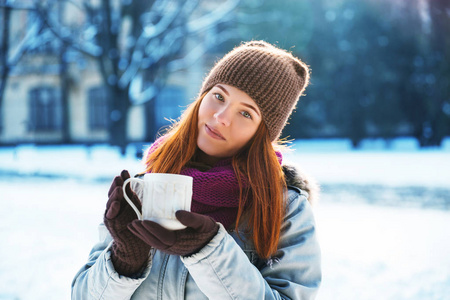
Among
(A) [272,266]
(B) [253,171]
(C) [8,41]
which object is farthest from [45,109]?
(A) [272,266]

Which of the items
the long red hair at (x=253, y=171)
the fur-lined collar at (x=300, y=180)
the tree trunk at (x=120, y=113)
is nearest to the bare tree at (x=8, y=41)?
the tree trunk at (x=120, y=113)

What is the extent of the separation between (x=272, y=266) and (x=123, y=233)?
0.51 m

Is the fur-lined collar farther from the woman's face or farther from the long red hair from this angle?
the woman's face

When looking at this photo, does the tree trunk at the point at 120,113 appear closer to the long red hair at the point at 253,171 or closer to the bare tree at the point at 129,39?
the bare tree at the point at 129,39

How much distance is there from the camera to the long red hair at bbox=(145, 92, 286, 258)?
1.50 meters

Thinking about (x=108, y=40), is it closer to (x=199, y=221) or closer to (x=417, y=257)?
(x=417, y=257)

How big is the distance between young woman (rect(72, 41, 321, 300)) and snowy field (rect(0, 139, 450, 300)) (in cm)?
31

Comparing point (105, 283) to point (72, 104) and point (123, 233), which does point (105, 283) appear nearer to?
point (123, 233)

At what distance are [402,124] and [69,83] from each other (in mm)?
15352

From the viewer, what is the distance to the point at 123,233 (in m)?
1.27

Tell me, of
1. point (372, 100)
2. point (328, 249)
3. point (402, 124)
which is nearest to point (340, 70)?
point (372, 100)

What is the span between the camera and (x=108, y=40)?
13.0m

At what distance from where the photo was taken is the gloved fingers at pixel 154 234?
1130mm

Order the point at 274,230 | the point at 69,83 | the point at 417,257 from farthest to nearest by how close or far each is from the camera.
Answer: the point at 69,83
the point at 417,257
the point at 274,230
